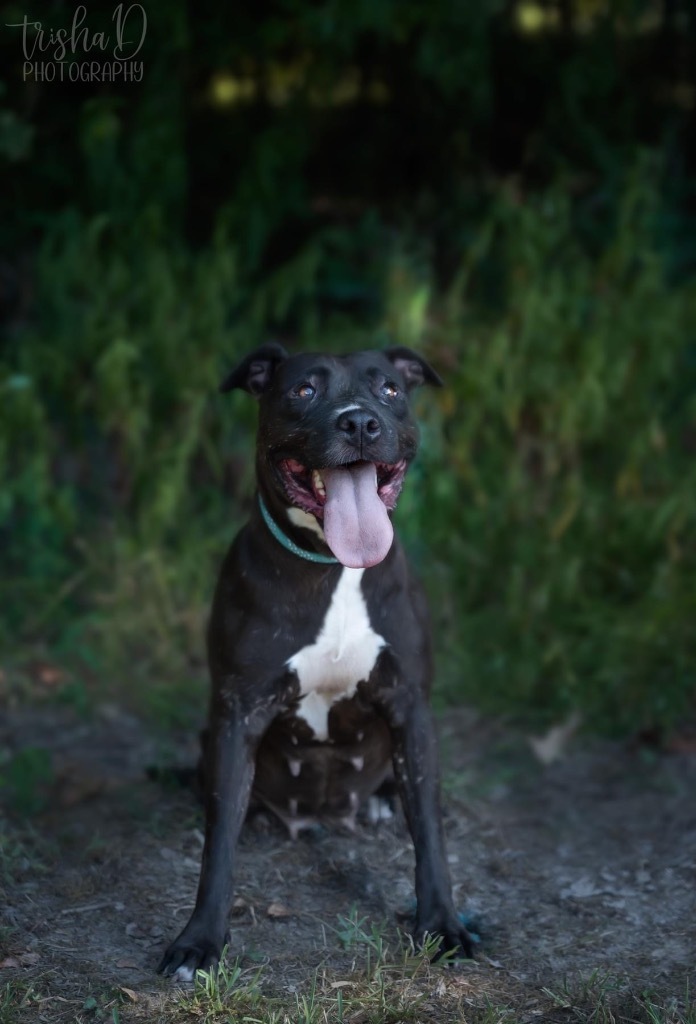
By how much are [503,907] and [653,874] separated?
504mm

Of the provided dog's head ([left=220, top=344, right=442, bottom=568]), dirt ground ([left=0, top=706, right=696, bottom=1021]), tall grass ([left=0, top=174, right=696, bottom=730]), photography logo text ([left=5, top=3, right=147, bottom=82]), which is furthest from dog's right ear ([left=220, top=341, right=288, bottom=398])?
photography logo text ([left=5, top=3, right=147, bottom=82])

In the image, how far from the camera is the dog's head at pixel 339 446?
3291 mm

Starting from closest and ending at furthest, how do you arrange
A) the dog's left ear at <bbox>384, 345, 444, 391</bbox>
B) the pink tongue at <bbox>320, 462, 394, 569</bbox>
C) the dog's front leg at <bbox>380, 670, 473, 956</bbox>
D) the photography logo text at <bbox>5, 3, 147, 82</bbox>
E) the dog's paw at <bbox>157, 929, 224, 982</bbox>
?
1. the dog's paw at <bbox>157, 929, 224, 982</bbox>
2. the pink tongue at <bbox>320, 462, 394, 569</bbox>
3. the dog's front leg at <bbox>380, 670, 473, 956</bbox>
4. the dog's left ear at <bbox>384, 345, 444, 391</bbox>
5. the photography logo text at <bbox>5, 3, 147, 82</bbox>

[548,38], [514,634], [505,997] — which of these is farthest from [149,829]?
[548,38]

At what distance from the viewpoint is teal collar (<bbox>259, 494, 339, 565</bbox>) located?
3445 mm

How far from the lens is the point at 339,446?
10.8 feet

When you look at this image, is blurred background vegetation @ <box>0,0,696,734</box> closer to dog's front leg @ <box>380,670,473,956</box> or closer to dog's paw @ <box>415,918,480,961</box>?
dog's front leg @ <box>380,670,473,956</box>

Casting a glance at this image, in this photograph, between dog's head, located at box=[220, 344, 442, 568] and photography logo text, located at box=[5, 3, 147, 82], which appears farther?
photography logo text, located at box=[5, 3, 147, 82]

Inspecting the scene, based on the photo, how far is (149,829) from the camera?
4.09 meters

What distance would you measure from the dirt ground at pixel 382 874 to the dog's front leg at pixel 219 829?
0.35 ft

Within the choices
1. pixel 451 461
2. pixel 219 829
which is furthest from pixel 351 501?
Result: pixel 451 461

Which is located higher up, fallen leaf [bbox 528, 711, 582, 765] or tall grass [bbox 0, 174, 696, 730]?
tall grass [bbox 0, 174, 696, 730]

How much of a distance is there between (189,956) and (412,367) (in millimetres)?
1713

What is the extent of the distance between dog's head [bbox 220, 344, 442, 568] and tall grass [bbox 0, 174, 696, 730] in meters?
1.87
